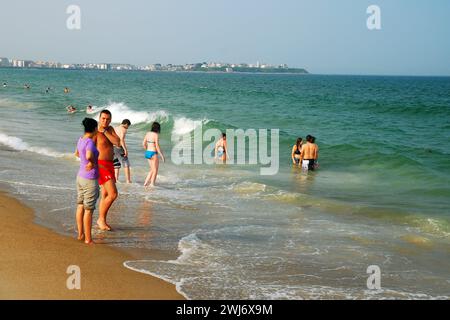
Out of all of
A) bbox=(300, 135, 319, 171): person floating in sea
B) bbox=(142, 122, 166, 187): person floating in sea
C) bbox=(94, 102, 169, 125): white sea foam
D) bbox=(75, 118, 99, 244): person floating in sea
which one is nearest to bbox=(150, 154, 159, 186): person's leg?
bbox=(142, 122, 166, 187): person floating in sea

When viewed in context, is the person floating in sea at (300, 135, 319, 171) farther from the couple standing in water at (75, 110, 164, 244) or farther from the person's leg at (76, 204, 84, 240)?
the person's leg at (76, 204, 84, 240)

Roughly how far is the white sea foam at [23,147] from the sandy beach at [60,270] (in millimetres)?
8356

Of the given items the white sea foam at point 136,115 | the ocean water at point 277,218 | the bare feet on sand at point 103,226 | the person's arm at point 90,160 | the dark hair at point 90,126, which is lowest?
the ocean water at point 277,218

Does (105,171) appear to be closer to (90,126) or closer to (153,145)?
(90,126)

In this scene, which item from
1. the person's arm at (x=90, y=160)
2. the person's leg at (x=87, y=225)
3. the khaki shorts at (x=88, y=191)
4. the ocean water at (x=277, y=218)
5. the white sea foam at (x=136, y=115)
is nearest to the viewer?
the ocean water at (x=277, y=218)


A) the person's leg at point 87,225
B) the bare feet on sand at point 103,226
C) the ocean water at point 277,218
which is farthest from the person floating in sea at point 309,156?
the person's leg at point 87,225

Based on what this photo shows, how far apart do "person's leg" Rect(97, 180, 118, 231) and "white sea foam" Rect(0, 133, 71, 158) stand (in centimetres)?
803

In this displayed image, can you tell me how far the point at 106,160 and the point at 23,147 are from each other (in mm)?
10391

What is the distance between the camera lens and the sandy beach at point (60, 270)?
18.9 feet

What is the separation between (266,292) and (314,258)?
1627 mm

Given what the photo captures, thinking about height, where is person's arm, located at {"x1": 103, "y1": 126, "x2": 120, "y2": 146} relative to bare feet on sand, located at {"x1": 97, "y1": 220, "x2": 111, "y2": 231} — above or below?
above

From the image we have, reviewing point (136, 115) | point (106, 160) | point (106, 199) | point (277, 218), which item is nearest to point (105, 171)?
point (106, 160)

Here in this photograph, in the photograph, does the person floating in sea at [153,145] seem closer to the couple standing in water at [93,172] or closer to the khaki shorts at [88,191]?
the couple standing in water at [93,172]

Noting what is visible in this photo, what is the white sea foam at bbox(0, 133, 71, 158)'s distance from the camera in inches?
639
